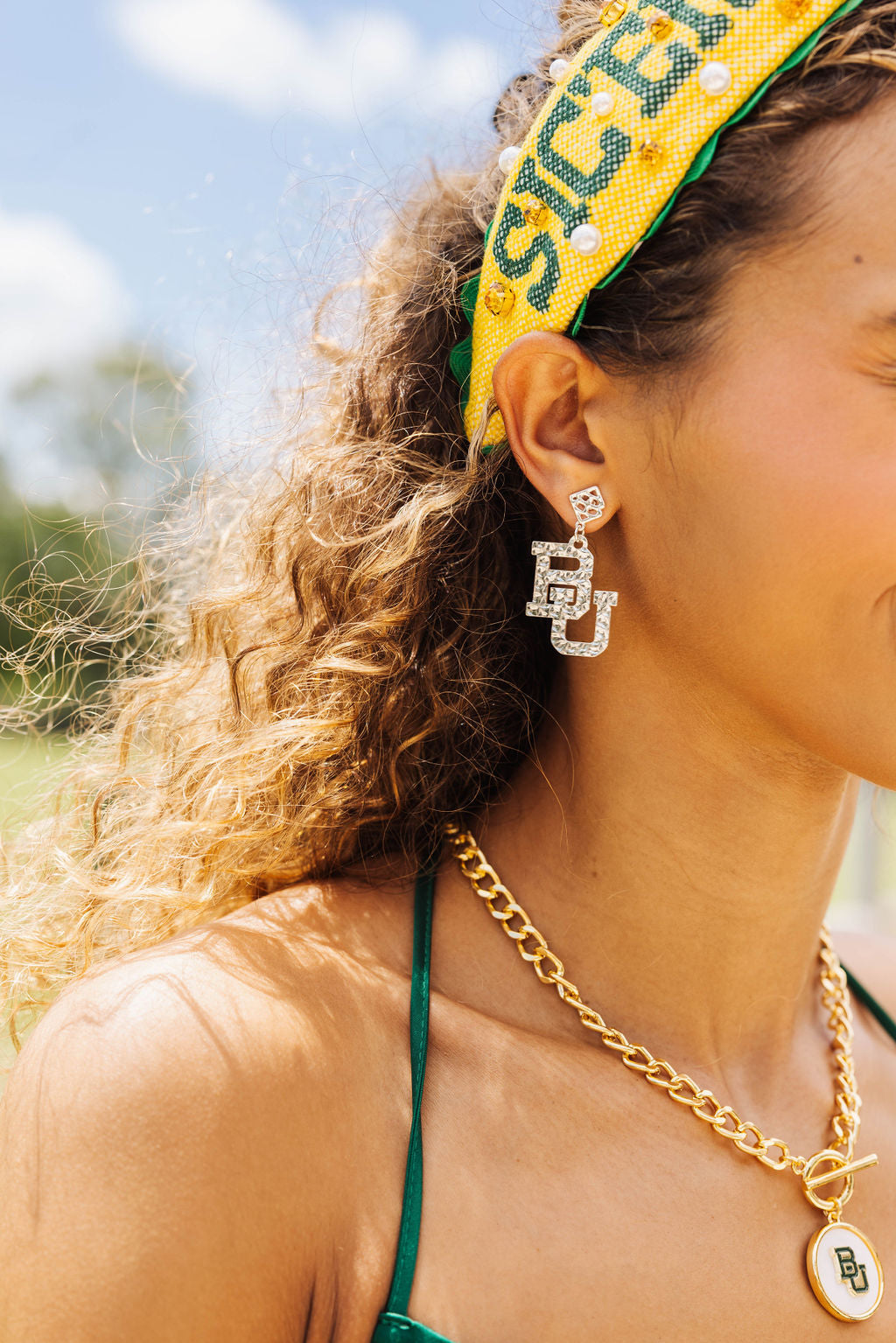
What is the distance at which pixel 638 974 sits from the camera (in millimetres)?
1705

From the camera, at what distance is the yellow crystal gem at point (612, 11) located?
1599 mm

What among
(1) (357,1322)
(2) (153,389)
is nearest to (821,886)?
(1) (357,1322)

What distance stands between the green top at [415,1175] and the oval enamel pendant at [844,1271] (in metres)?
0.51

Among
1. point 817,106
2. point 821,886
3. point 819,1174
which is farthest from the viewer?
point 821,886

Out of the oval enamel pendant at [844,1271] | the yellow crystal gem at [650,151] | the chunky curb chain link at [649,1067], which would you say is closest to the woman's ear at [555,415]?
the yellow crystal gem at [650,151]

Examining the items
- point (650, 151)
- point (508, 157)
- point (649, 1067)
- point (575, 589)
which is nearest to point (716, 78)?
point (650, 151)

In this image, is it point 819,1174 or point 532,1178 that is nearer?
point 532,1178

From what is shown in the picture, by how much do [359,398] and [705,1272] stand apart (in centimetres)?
136

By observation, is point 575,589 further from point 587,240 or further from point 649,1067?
point 649,1067

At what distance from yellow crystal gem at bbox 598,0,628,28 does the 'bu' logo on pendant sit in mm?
710

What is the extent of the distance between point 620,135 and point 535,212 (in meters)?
0.16

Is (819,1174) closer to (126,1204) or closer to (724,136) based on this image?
(126,1204)

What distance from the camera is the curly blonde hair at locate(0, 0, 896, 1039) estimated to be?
5.88ft

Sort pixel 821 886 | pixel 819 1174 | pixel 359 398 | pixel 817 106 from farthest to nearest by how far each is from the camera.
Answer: pixel 359 398 → pixel 821 886 → pixel 819 1174 → pixel 817 106
